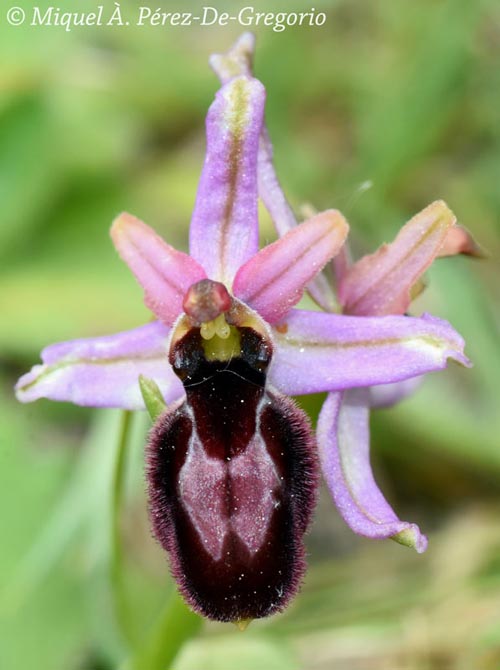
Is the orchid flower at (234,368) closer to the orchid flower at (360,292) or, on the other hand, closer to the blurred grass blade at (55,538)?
the orchid flower at (360,292)

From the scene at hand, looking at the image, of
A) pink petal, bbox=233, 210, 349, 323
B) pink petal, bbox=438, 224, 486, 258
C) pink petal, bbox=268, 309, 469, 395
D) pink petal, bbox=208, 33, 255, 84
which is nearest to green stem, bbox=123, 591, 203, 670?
pink petal, bbox=268, 309, 469, 395

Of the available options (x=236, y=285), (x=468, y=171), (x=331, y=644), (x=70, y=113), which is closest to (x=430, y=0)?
(x=468, y=171)

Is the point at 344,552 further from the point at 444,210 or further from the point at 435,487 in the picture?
the point at 444,210

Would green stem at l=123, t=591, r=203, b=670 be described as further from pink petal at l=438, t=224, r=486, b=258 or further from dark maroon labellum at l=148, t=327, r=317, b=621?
pink petal at l=438, t=224, r=486, b=258

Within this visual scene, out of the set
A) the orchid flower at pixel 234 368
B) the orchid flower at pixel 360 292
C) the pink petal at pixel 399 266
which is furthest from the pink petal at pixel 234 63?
the pink petal at pixel 399 266

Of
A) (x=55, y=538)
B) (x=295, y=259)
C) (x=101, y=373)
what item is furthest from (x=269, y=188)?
(x=55, y=538)
